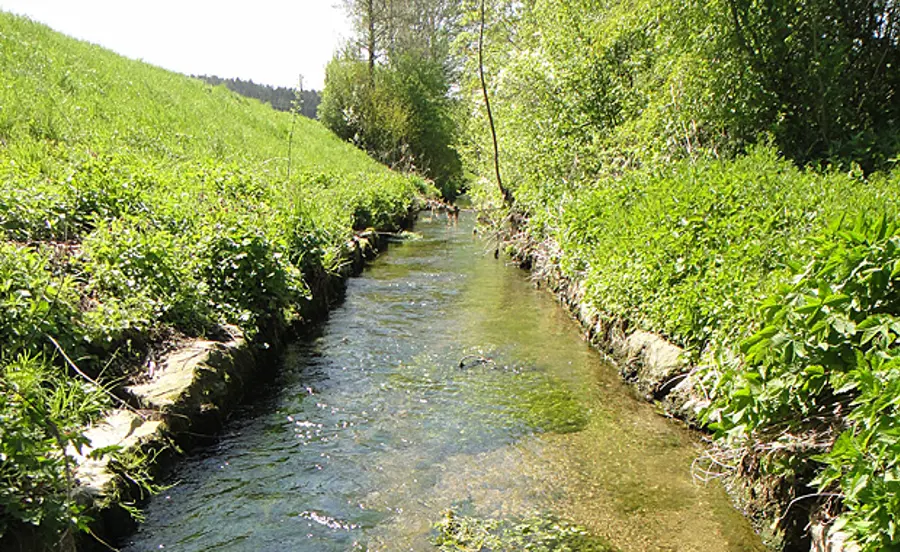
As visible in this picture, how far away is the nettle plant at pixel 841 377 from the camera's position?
120 inches

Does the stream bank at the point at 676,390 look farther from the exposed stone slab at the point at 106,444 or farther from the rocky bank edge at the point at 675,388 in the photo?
the exposed stone slab at the point at 106,444

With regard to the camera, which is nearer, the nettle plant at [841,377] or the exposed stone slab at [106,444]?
the nettle plant at [841,377]

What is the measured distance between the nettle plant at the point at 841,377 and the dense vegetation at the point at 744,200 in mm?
13

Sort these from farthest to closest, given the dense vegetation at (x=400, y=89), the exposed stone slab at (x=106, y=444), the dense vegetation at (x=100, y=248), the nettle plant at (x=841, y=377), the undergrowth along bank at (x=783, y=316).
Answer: the dense vegetation at (x=400, y=89) < the exposed stone slab at (x=106, y=444) < the dense vegetation at (x=100, y=248) < the undergrowth along bank at (x=783, y=316) < the nettle plant at (x=841, y=377)

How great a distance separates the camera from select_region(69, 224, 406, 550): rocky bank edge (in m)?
4.13

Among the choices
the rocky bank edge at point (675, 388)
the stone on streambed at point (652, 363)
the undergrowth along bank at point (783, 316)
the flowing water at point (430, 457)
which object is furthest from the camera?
the stone on streambed at point (652, 363)

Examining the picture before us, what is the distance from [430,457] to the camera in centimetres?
557

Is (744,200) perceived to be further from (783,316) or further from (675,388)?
(783,316)

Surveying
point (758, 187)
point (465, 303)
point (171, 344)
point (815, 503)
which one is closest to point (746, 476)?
point (815, 503)

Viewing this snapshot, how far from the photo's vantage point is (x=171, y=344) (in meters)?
6.04

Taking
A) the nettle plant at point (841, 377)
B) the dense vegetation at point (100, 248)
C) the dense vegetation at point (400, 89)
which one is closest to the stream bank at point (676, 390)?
the nettle plant at point (841, 377)

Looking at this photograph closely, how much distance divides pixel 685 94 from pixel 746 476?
24.6 feet

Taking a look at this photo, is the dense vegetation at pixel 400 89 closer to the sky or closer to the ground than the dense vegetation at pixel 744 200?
closer to the sky

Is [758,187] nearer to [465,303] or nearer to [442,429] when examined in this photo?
[442,429]
